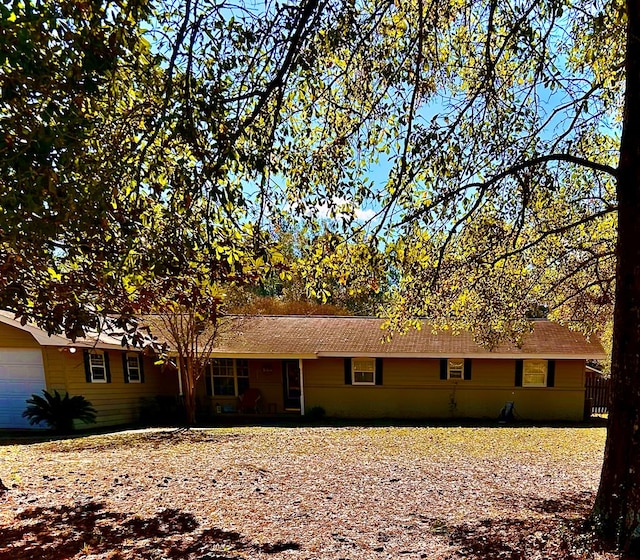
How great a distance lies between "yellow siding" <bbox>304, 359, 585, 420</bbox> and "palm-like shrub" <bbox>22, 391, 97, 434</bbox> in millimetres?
7033

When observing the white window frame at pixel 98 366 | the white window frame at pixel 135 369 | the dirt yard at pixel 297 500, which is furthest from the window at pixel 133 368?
the dirt yard at pixel 297 500

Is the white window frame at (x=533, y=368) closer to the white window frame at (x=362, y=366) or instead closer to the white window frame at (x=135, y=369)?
the white window frame at (x=362, y=366)

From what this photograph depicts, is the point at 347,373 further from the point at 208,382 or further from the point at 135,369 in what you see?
the point at 135,369

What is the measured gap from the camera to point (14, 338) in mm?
12016

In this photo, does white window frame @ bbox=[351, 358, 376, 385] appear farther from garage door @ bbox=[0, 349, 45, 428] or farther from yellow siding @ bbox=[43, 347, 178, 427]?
garage door @ bbox=[0, 349, 45, 428]

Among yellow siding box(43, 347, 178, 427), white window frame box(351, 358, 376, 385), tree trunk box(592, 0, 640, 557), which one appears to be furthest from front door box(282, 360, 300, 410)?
tree trunk box(592, 0, 640, 557)

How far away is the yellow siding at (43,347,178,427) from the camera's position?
11992 millimetres

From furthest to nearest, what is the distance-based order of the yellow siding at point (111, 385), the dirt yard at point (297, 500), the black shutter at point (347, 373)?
1. the black shutter at point (347, 373)
2. the yellow siding at point (111, 385)
3. the dirt yard at point (297, 500)

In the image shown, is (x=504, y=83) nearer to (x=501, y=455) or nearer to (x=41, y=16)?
(x=41, y=16)

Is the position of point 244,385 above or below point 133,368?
below

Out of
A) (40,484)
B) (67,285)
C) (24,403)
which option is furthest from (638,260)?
(24,403)

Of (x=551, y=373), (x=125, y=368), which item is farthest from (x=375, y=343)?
(x=125, y=368)

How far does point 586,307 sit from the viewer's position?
9.88m

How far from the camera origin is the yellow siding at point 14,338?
1195cm
